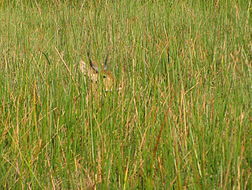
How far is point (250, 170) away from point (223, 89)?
0.69m

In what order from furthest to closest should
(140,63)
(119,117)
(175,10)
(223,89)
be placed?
1. (175,10)
2. (140,63)
3. (223,89)
4. (119,117)

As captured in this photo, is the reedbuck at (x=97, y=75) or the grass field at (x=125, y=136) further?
the reedbuck at (x=97, y=75)

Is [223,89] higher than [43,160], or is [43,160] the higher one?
[223,89]

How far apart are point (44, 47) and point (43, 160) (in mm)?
1512

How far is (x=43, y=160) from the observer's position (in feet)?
5.87

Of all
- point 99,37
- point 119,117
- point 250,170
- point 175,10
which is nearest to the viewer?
point 250,170

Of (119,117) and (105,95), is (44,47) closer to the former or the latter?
(105,95)

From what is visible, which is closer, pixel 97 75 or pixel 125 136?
pixel 125 136

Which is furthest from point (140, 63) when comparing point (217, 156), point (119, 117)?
point (217, 156)

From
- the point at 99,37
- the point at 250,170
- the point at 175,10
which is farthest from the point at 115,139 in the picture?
the point at 175,10

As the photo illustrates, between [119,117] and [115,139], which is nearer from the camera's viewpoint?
[115,139]

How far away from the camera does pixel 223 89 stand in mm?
2180

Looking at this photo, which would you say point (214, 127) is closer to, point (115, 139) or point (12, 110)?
point (115, 139)

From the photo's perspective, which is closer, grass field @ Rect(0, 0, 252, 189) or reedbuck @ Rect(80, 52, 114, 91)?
grass field @ Rect(0, 0, 252, 189)
